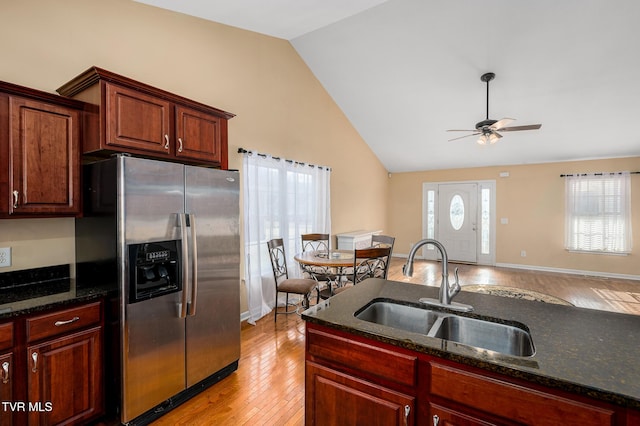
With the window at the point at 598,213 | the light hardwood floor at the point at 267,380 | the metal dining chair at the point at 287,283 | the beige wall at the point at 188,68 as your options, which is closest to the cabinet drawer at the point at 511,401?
the light hardwood floor at the point at 267,380

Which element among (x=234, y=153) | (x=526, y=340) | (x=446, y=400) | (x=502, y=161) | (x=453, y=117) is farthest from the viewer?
(x=502, y=161)

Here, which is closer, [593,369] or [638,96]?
[593,369]

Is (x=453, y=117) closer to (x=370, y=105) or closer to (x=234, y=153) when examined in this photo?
(x=370, y=105)

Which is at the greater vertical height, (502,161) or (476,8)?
(476,8)

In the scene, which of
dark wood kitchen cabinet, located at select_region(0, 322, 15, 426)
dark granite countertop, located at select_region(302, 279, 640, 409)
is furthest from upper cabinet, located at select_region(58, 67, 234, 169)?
dark granite countertop, located at select_region(302, 279, 640, 409)

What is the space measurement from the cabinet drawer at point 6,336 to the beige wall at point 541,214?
7.95 metres

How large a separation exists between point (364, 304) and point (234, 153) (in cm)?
259

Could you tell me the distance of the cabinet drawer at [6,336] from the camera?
1.51 meters

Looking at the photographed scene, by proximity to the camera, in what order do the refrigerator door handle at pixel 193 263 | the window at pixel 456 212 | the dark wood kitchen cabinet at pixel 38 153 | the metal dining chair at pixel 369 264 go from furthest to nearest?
the window at pixel 456 212, the metal dining chair at pixel 369 264, the refrigerator door handle at pixel 193 263, the dark wood kitchen cabinet at pixel 38 153

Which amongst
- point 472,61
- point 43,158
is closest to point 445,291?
point 43,158

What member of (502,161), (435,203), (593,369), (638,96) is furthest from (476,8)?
(435,203)

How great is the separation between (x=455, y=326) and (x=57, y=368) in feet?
7.25

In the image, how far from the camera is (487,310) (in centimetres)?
151

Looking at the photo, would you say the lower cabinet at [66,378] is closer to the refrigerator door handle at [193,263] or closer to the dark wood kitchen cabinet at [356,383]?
the refrigerator door handle at [193,263]
